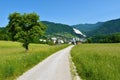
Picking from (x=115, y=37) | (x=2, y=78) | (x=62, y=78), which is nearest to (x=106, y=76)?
(x=62, y=78)

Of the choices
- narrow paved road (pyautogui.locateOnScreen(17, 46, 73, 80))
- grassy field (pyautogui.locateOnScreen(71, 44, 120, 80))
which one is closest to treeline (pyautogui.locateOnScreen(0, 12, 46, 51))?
grassy field (pyautogui.locateOnScreen(71, 44, 120, 80))

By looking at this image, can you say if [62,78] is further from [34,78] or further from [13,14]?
[13,14]

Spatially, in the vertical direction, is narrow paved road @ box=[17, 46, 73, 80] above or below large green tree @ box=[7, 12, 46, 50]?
below

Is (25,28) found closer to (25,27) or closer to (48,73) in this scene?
(25,27)

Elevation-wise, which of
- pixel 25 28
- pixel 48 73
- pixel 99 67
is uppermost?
pixel 25 28

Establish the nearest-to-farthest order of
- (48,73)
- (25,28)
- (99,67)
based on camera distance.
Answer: (99,67)
(48,73)
(25,28)

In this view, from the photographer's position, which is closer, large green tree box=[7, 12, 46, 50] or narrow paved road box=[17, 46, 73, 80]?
narrow paved road box=[17, 46, 73, 80]

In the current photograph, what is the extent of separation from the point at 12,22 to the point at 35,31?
24.8ft

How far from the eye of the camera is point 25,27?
68.4 m

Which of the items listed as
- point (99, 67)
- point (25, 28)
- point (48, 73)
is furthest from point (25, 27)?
point (99, 67)

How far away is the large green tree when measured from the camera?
66.5 meters

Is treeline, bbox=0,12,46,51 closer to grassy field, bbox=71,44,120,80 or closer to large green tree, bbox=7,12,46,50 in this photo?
large green tree, bbox=7,12,46,50

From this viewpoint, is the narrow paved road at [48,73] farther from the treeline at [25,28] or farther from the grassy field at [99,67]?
the treeline at [25,28]

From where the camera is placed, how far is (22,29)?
67500mm
